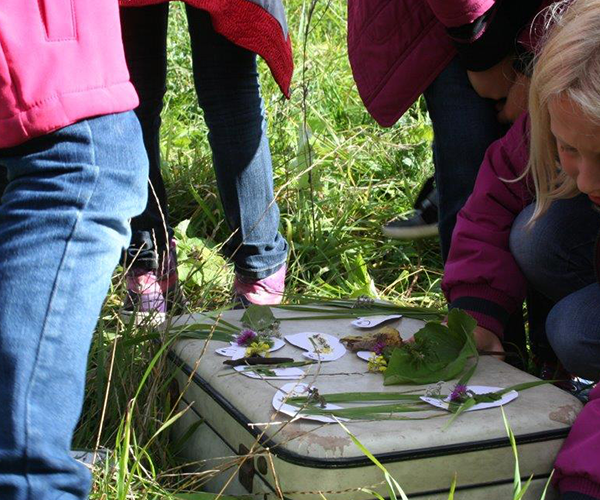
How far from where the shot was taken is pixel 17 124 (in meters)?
1.21

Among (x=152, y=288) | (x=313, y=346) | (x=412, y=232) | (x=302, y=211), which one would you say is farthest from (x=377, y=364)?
(x=302, y=211)

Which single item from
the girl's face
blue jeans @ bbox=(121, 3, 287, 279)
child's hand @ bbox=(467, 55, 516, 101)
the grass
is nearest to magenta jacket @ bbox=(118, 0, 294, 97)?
blue jeans @ bbox=(121, 3, 287, 279)

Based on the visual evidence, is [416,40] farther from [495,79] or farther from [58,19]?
[58,19]

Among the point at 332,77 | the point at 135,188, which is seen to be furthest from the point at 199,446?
the point at 332,77

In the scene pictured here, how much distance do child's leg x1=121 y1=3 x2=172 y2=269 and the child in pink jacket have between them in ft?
2.32

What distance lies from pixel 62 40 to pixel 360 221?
189cm

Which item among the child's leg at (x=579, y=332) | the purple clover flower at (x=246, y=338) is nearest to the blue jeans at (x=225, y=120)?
the purple clover flower at (x=246, y=338)

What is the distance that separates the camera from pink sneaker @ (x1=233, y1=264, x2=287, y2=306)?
7.89 ft

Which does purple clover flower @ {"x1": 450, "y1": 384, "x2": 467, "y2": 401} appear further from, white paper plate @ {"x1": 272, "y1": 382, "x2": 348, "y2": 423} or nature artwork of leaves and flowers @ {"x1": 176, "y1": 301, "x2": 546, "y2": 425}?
white paper plate @ {"x1": 272, "y1": 382, "x2": 348, "y2": 423}

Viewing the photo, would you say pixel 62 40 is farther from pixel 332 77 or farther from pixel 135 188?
pixel 332 77

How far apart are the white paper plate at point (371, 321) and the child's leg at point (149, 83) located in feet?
1.68

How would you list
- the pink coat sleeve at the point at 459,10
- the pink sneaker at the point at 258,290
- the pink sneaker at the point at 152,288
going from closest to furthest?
the pink coat sleeve at the point at 459,10, the pink sneaker at the point at 152,288, the pink sneaker at the point at 258,290

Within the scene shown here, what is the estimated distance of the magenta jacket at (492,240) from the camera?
6.33 ft

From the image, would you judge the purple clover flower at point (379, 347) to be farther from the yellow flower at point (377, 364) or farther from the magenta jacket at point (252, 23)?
the magenta jacket at point (252, 23)
